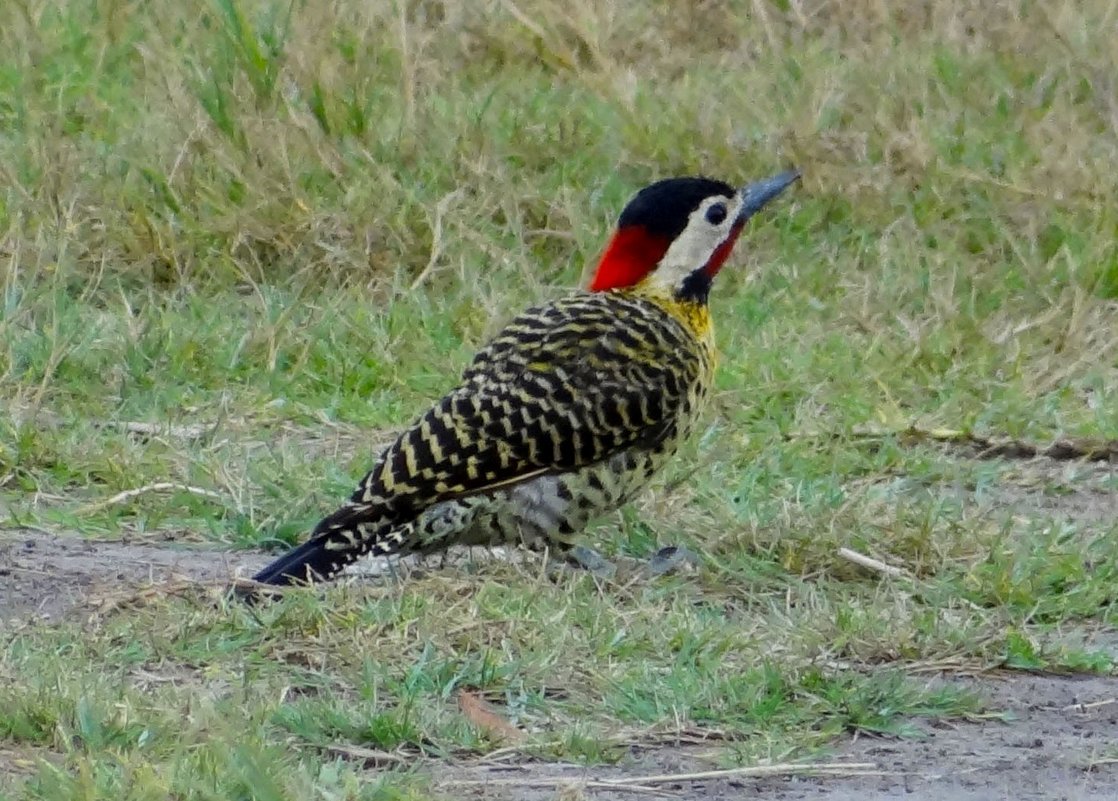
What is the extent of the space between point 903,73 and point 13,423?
11.8ft

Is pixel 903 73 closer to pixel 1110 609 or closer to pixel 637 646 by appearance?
pixel 1110 609

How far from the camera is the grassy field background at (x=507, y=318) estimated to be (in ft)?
13.3

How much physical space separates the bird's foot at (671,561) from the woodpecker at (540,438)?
0.17 metres

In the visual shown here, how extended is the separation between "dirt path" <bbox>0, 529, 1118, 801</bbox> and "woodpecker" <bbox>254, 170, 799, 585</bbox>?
448 mm

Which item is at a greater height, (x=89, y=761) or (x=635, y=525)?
(x=89, y=761)

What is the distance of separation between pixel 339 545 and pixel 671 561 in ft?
2.21

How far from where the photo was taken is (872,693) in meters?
4.05

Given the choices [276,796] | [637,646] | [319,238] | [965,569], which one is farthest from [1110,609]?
[319,238]

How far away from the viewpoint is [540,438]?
4.91 m

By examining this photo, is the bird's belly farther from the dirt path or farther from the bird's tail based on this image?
the dirt path

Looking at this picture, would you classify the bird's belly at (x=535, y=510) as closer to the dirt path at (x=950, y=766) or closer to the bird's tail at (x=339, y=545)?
the bird's tail at (x=339, y=545)

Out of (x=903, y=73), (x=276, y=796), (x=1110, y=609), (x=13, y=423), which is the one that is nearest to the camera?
(x=276, y=796)

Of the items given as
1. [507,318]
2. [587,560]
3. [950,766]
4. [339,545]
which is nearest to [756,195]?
[587,560]

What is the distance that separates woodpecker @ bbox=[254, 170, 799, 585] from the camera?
15.7ft
